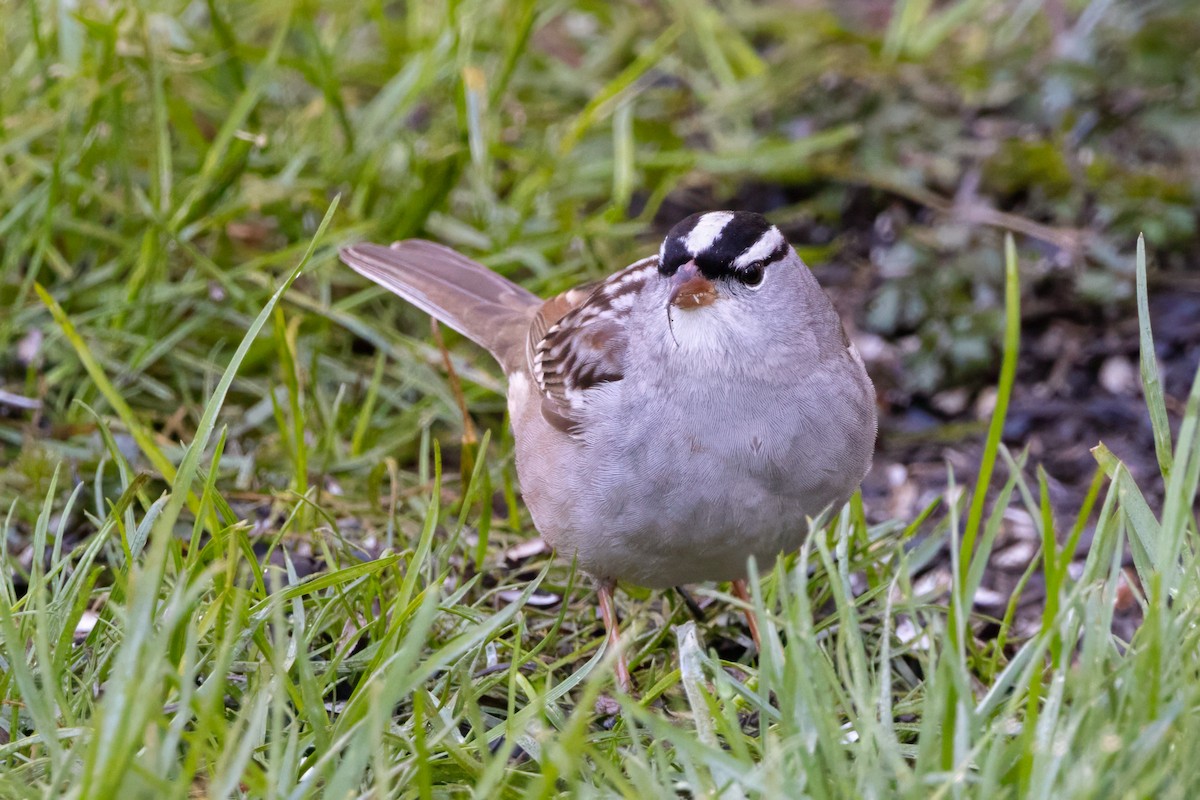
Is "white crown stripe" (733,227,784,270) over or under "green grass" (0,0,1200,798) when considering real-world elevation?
over

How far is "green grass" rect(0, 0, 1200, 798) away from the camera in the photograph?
202 cm

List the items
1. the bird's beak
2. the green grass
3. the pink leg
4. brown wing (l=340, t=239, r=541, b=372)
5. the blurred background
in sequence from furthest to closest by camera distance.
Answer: the blurred background
brown wing (l=340, t=239, r=541, b=372)
the pink leg
the bird's beak
the green grass

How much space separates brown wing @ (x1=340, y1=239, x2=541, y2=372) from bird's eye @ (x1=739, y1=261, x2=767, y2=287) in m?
1.01

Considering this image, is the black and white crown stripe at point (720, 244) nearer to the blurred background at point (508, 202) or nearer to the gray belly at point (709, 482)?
the gray belly at point (709, 482)

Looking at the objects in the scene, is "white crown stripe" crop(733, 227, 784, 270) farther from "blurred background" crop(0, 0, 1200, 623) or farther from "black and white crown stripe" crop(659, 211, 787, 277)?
"blurred background" crop(0, 0, 1200, 623)

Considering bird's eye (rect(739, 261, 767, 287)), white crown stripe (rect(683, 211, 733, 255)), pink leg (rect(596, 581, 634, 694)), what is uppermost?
white crown stripe (rect(683, 211, 733, 255))

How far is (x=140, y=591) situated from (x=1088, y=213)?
368 cm

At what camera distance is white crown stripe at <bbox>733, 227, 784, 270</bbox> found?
273 cm

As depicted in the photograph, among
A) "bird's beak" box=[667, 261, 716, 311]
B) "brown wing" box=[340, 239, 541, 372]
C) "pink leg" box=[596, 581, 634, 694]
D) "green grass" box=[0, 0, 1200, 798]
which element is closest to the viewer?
"green grass" box=[0, 0, 1200, 798]

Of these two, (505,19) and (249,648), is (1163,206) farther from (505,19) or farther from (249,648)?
(249,648)

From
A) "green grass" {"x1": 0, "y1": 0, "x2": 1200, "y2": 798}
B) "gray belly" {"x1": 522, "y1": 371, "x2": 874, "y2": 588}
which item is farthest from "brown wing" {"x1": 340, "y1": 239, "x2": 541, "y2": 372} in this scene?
"gray belly" {"x1": 522, "y1": 371, "x2": 874, "y2": 588}

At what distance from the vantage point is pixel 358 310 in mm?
4340

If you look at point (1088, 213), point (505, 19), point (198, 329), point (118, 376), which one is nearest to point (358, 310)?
point (198, 329)

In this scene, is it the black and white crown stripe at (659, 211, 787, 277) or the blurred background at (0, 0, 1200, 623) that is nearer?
the black and white crown stripe at (659, 211, 787, 277)
